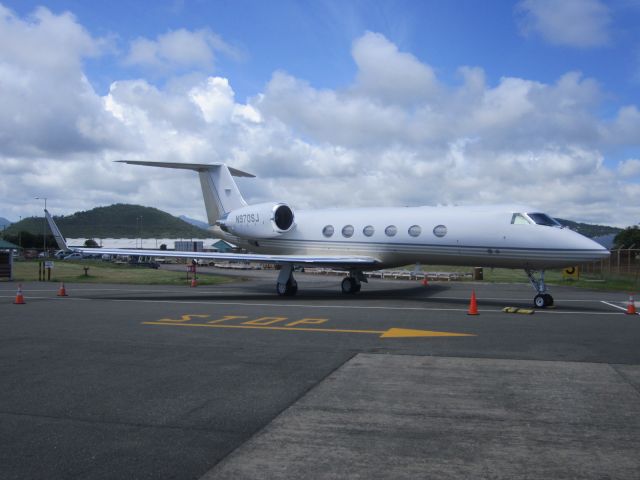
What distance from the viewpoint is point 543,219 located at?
54.5ft

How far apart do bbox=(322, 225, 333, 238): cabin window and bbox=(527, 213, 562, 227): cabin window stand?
759 cm

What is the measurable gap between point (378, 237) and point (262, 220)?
17.4 ft

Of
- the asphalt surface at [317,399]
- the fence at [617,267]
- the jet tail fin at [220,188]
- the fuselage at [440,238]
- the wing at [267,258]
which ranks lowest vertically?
the asphalt surface at [317,399]

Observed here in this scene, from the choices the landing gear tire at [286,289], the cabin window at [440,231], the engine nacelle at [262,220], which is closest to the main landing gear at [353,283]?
the landing gear tire at [286,289]

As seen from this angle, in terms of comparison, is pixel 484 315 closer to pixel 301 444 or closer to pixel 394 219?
pixel 394 219

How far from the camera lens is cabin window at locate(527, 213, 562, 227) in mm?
16459

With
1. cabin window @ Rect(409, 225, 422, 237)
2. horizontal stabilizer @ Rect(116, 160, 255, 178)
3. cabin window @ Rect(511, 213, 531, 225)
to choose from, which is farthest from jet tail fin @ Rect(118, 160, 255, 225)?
cabin window @ Rect(511, 213, 531, 225)

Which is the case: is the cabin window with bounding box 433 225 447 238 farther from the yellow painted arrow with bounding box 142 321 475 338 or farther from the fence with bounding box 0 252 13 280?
the fence with bounding box 0 252 13 280

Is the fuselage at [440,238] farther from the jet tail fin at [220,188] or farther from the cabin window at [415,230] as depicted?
the jet tail fin at [220,188]

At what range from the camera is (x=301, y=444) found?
480 cm

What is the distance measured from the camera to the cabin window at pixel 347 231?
68.8 feet

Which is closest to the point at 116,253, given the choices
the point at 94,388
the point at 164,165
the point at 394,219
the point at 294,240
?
the point at 164,165

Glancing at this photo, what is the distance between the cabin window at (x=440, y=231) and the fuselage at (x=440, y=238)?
0.03 metres

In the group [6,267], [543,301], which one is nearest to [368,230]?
[543,301]
